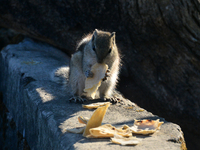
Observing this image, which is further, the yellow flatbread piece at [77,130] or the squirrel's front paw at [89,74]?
the squirrel's front paw at [89,74]

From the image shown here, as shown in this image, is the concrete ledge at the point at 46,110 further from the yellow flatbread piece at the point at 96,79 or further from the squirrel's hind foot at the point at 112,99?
the yellow flatbread piece at the point at 96,79

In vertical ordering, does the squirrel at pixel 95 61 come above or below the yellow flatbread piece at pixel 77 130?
above

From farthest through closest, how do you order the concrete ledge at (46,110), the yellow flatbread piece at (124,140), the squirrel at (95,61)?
the squirrel at (95,61) → the concrete ledge at (46,110) → the yellow flatbread piece at (124,140)

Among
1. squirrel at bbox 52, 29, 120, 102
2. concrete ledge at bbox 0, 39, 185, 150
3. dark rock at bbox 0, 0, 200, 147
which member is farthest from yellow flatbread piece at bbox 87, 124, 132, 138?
dark rock at bbox 0, 0, 200, 147

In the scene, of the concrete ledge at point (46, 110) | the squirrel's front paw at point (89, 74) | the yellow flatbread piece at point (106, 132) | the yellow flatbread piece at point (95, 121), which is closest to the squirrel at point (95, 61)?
the squirrel's front paw at point (89, 74)

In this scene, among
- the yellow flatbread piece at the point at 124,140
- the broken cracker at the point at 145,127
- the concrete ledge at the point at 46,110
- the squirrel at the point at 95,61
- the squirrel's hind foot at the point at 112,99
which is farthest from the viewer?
the squirrel's hind foot at the point at 112,99

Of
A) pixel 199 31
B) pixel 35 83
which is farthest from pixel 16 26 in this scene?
pixel 199 31

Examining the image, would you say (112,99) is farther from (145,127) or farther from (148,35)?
(148,35)

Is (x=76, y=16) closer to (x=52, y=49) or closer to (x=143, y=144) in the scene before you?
(x=52, y=49)
